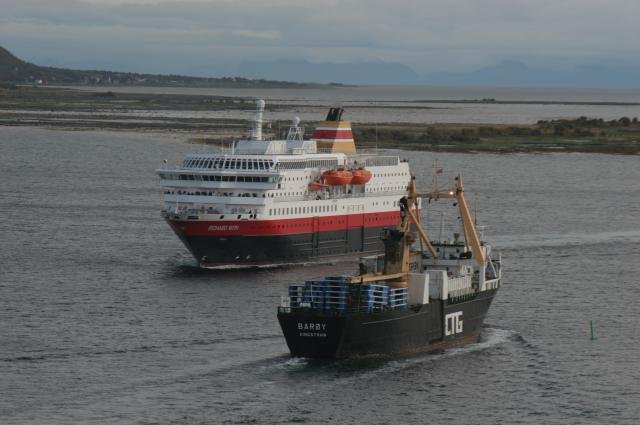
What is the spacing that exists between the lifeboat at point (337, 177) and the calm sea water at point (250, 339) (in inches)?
228

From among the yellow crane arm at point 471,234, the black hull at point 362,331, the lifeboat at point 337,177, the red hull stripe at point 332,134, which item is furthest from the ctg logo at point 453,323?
the red hull stripe at point 332,134

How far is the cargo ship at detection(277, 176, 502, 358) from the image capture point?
56062 mm

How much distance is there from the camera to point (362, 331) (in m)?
56.2

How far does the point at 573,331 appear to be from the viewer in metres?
64.0

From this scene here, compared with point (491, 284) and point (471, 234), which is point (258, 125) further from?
point (491, 284)

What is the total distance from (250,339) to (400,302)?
22.9 feet

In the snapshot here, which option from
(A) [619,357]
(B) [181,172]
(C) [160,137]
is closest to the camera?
(A) [619,357]

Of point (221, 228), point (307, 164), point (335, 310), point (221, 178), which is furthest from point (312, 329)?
point (307, 164)

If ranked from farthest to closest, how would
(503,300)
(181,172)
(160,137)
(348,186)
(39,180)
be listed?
(160,137), (39,180), (348,186), (181,172), (503,300)

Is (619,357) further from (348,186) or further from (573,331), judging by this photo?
(348,186)

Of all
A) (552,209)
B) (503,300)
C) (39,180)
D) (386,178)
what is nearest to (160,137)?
(39,180)

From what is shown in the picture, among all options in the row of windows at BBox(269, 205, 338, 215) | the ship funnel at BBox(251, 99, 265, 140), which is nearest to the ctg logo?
the row of windows at BBox(269, 205, 338, 215)

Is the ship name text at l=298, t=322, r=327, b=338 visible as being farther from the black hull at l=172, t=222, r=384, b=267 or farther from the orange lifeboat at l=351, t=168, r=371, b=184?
the orange lifeboat at l=351, t=168, r=371, b=184

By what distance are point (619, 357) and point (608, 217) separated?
5014cm
